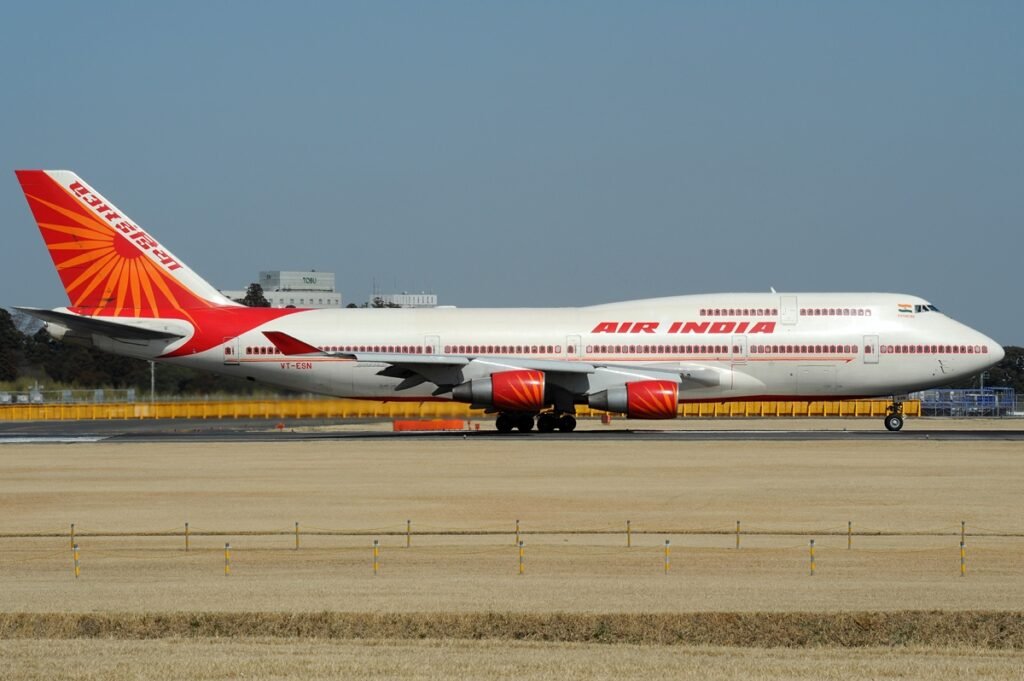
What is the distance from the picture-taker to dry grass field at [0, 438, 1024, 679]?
49.9ft

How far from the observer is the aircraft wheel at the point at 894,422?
174 ft

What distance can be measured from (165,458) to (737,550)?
2424 centimetres

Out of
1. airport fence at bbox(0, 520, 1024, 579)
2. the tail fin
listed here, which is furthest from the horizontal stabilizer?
airport fence at bbox(0, 520, 1024, 579)

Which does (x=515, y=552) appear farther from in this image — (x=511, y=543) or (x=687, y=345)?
(x=687, y=345)

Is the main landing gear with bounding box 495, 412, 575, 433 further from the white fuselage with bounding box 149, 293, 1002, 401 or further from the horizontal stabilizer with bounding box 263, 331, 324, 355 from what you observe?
the horizontal stabilizer with bounding box 263, 331, 324, 355

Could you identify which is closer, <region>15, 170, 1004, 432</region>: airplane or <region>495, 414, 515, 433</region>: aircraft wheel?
<region>15, 170, 1004, 432</region>: airplane

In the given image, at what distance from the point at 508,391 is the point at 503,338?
12.9 ft

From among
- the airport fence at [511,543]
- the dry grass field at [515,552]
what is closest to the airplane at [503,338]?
the dry grass field at [515,552]

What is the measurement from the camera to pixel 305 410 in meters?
67.4

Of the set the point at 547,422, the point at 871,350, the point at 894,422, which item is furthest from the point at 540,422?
the point at 894,422

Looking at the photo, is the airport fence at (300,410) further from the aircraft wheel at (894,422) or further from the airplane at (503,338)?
the aircraft wheel at (894,422)

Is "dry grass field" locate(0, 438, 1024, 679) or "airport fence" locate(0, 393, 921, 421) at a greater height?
"airport fence" locate(0, 393, 921, 421)

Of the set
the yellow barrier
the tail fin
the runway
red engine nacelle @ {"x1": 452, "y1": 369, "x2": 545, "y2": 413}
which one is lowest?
the runway

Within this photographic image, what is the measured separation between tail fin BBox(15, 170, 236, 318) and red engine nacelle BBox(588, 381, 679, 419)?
1646cm
